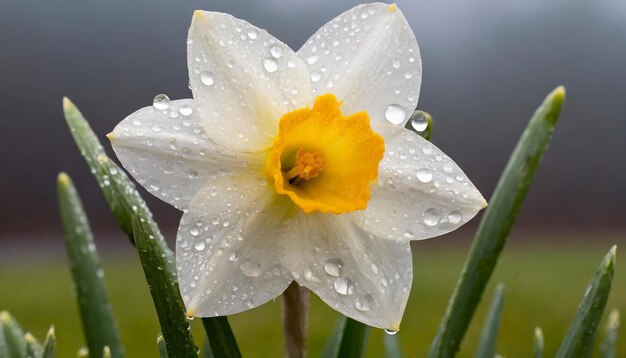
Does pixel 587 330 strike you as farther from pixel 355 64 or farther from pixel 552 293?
pixel 552 293

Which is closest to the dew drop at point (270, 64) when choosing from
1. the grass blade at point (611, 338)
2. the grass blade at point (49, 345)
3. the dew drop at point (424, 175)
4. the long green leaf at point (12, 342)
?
the dew drop at point (424, 175)

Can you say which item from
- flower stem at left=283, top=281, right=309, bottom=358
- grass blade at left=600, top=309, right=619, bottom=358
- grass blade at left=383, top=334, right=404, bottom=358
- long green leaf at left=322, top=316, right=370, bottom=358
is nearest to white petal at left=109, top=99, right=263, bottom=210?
flower stem at left=283, top=281, right=309, bottom=358

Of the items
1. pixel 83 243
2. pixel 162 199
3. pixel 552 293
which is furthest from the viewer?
pixel 552 293

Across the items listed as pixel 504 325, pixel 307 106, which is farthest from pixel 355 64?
pixel 504 325

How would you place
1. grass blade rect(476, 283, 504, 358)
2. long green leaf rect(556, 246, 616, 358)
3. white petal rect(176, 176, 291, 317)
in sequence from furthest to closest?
grass blade rect(476, 283, 504, 358) < long green leaf rect(556, 246, 616, 358) < white petal rect(176, 176, 291, 317)

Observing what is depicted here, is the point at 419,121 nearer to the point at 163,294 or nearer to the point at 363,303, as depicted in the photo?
the point at 363,303

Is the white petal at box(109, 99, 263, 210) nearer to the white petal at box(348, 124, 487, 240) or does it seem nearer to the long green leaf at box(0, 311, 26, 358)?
the white petal at box(348, 124, 487, 240)
